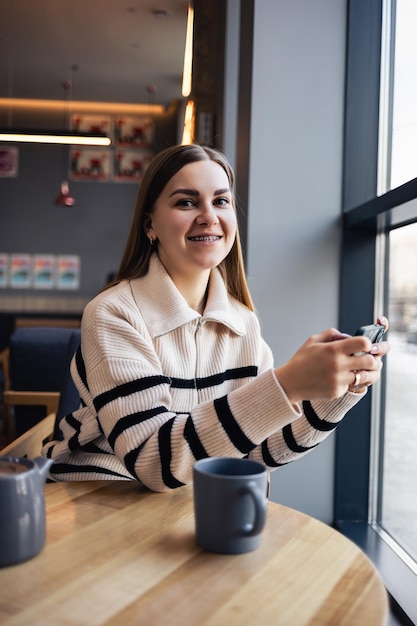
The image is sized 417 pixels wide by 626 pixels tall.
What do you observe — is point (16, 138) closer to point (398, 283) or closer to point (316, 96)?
point (316, 96)

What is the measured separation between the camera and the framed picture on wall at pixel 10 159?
27.9 feet

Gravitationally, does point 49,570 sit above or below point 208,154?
below

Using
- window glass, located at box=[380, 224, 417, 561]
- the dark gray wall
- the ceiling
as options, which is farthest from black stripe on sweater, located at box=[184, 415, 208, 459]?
the dark gray wall

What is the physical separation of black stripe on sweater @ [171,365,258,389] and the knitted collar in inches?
3.1

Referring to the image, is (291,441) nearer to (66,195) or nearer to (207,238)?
(207,238)

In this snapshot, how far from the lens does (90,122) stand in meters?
8.50

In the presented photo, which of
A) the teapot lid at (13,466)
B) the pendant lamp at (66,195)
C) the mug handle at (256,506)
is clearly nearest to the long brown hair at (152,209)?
the teapot lid at (13,466)

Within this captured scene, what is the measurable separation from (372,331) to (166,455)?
1.21 feet

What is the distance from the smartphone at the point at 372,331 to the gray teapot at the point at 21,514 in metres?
0.48

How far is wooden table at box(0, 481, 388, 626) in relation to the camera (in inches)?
25.0

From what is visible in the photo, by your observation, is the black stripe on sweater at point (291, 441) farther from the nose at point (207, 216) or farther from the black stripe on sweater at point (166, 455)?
the nose at point (207, 216)

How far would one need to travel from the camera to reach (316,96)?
7.34ft

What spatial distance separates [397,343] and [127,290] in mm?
1065

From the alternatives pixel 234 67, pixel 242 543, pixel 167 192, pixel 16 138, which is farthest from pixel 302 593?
pixel 16 138
